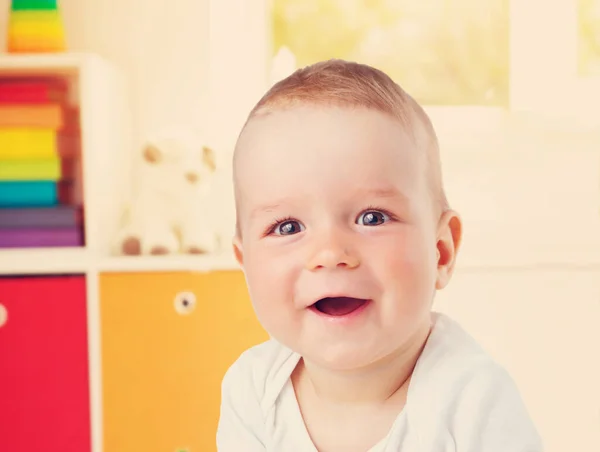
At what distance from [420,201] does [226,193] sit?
1.32m

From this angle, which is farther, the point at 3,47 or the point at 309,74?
the point at 3,47

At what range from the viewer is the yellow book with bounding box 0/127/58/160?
176 centimetres

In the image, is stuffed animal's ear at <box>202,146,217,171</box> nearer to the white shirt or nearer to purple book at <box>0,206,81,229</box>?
purple book at <box>0,206,81,229</box>

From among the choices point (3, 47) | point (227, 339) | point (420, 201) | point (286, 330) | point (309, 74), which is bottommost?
point (227, 339)

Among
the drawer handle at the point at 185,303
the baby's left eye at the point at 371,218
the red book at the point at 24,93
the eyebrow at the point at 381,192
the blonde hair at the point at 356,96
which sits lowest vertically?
the drawer handle at the point at 185,303

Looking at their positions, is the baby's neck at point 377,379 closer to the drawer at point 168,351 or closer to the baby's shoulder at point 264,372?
the baby's shoulder at point 264,372

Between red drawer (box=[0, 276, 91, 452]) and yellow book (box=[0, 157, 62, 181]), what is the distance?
234mm

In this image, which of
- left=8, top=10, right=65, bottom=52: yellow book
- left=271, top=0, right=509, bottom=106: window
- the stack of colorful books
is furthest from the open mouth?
left=271, top=0, right=509, bottom=106: window

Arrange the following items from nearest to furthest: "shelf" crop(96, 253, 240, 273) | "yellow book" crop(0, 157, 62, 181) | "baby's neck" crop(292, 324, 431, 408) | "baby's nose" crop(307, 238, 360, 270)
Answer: "baby's nose" crop(307, 238, 360, 270)
"baby's neck" crop(292, 324, 431, 408)
"shelf" crop(96, 253, 240, 273)
"yellow book" crop(0, 157, 62, 181)

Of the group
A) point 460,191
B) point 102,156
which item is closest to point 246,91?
point 102,156

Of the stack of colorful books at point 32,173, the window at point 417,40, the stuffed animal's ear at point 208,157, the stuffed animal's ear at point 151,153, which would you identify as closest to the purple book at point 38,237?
the stack of colorful books at point 32,173

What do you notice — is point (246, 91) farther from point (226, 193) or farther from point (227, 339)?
point (227, 339)

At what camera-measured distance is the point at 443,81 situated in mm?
2178

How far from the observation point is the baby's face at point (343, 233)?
0.81 m
